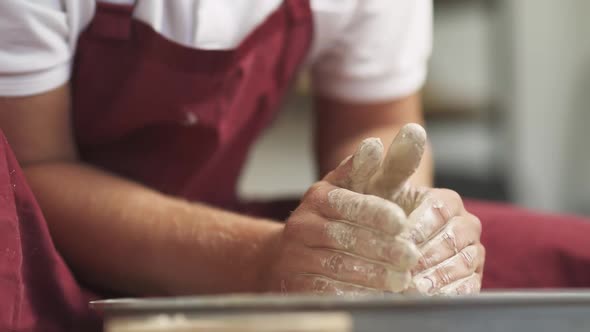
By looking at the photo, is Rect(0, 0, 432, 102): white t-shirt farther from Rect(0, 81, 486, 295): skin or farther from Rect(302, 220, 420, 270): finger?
Rect(302, 220, 420, 270): finger

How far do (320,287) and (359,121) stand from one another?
1.28 feet

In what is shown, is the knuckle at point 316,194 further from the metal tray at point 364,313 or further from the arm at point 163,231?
the metal tray at point 364,313

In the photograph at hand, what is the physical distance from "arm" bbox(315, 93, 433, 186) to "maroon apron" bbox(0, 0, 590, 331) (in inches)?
3.5

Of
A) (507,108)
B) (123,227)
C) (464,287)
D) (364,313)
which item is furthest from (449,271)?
(507,108)

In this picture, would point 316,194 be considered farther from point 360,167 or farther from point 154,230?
point 154,230

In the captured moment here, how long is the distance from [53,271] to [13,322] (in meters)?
0.07

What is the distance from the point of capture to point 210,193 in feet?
2.68

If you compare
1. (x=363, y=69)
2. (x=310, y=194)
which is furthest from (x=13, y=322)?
(x=363, y=69)

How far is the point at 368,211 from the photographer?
446 mm

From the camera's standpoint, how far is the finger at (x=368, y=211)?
0.43m

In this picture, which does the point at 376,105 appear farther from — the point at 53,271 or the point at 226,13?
the point at 53,271

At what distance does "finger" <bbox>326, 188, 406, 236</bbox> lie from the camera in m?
0.43

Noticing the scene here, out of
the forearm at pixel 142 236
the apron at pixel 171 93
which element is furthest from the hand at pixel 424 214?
the apron at pixel 171 93

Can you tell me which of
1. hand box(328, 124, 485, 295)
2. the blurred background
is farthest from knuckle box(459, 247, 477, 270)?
the blurred background
